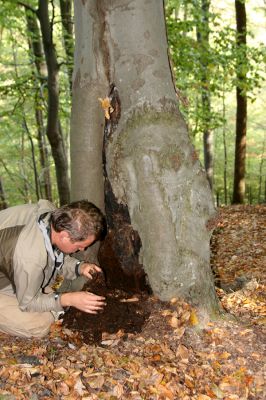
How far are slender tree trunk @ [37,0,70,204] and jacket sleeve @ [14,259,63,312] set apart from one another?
566cm

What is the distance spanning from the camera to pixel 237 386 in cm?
271

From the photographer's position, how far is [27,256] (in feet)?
9.59

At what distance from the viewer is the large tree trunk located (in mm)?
3080

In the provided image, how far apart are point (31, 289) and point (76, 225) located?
675 millimetres

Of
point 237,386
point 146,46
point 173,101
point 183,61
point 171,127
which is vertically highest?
point 183,61

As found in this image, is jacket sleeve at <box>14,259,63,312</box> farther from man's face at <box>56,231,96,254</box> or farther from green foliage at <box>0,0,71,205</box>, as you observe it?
green foliage at <box>0,0,71,205</box>

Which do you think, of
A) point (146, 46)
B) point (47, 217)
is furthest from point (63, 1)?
point (47, 217)

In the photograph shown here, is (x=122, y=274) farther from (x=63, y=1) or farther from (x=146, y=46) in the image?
(x=63, y=1)

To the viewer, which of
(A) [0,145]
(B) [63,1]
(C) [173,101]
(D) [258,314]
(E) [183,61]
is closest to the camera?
(C) [173,101]

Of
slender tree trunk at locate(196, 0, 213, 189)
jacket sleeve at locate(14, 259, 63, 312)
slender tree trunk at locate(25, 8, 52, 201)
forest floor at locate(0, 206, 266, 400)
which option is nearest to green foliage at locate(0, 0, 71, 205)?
slender tree trunk at locate(25, 8, 52, 201)

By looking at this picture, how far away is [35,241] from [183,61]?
20.8ft

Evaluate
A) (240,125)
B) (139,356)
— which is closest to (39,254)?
(139,356)

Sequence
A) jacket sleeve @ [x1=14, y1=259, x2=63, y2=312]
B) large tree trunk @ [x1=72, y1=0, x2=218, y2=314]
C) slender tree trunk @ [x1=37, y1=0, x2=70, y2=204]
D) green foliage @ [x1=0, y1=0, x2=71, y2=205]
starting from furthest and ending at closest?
1. green foliage @ [x1=0, y1=0, x2=71, y2=205]
2. slender tree trunk @ [x1=37, y1=0, x2=70, y2=204]
3. large tree trunk @ [x1=72, y1=0, x2=218, y2=314]
4. jacket sleeve @ [x1=14, y1=259, x2=63, y2=312]

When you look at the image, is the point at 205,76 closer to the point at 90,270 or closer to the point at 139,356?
the point at 90,270
